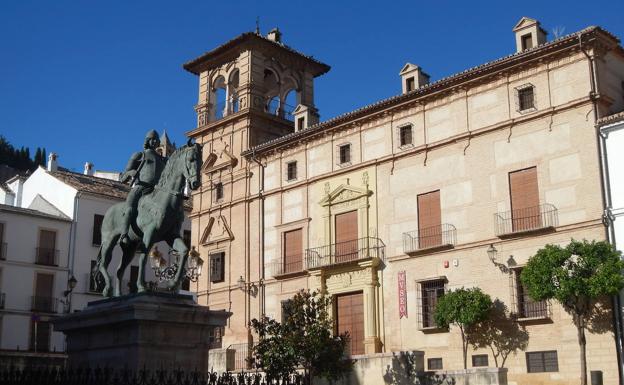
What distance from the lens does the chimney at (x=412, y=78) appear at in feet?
104

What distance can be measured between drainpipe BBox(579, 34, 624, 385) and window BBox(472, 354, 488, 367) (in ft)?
14.8

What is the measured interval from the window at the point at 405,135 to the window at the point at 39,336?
21129 mm

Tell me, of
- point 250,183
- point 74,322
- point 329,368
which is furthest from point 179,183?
point 250,183

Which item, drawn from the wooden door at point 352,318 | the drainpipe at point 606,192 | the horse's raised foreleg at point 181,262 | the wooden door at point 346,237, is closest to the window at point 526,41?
the drainpipe at point 606,192

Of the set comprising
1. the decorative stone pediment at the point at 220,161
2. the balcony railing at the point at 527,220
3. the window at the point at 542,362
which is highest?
the decorative stone pediment at the point at 220,161

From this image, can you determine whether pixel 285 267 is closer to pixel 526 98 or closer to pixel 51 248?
pixel 526 98

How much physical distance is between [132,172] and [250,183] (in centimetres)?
2226

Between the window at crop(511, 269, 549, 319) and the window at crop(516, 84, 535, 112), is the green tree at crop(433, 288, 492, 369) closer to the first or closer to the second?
the window at crop(511, 269, 549, 319)

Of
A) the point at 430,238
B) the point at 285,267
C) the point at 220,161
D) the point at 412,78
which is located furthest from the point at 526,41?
the point at 220,161

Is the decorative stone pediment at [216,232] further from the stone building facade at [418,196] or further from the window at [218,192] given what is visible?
the window at [218,192]


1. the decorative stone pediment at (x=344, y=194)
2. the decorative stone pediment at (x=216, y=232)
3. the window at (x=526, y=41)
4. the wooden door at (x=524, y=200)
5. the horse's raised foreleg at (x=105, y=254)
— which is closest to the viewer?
the horse's raised foreleg at (x=105, y=254)

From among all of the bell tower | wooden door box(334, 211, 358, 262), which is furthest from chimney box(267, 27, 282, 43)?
wooden door box(334, 211, 358, 262)

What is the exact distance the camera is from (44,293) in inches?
1615

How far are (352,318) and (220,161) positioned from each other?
11.5m
